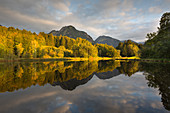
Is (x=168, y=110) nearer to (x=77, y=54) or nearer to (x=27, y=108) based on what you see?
(x=27, y=108)

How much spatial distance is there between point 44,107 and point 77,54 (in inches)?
3039

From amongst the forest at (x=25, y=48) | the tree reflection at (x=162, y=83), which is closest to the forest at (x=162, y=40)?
the tree reflection at (x=162, y=83)

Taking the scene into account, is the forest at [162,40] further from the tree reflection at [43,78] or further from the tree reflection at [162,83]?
the tree reflection at [43,78]

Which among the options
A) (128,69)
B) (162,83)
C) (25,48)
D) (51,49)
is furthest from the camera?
(51,49)

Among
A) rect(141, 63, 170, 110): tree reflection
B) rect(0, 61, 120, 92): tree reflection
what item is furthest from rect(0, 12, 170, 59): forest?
rect(0, 61, 120, 92): tree reflection

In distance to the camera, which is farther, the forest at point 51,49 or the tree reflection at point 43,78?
the forest at point 51,49

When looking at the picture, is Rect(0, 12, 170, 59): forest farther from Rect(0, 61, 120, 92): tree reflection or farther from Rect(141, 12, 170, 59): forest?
Rect(0, 61, 120, 92): tree reflection

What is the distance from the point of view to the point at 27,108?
4750mm

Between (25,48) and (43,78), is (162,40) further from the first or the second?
(25,48)

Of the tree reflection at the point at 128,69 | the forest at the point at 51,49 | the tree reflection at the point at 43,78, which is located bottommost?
the tree reflection at the point at 128,69

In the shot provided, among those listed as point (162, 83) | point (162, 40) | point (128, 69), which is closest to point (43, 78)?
point (162, 83)

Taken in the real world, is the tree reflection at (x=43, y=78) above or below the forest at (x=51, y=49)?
below

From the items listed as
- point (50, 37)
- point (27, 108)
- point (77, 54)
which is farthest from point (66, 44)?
point (27, 108)

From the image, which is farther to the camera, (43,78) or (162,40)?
(162,40)
